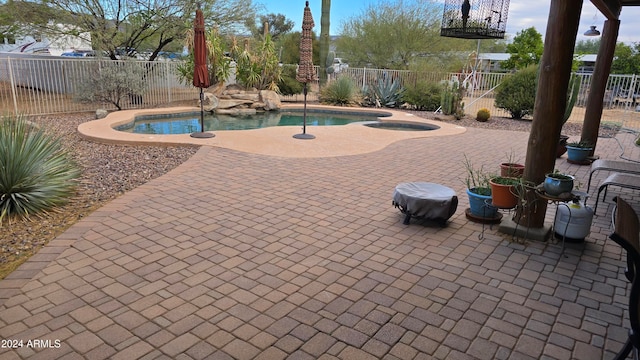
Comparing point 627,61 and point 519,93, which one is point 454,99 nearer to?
point 519,93

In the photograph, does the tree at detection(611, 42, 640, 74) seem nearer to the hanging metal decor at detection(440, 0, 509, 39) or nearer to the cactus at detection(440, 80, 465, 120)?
the cactus at detection(440, 80, 465, 120)

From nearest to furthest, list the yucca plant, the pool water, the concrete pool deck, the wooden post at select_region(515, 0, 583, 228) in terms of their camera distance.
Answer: the wooden post at select_region(515, 0, 583, 228), the yucca plant, the concrete pool deck, the pool water

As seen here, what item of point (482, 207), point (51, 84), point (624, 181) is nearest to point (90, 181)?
point (482, 207)

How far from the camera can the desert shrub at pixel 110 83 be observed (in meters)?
12.2

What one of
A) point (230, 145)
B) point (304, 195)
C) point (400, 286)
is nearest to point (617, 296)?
point (400, 286)

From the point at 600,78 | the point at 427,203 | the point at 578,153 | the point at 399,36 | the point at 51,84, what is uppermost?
the point at 399,36

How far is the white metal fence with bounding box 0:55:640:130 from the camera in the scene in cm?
1176

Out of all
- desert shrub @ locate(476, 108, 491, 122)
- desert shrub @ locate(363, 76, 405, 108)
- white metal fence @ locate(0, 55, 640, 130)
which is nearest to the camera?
white metal fence @ locate(0, 55, 640, 130)

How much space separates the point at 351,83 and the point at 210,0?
6.15 meters

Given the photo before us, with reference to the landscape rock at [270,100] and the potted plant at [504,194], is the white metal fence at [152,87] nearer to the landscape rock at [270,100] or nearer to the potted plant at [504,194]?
the landscape rock at [270,100]

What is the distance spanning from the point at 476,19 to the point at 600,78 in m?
2.74

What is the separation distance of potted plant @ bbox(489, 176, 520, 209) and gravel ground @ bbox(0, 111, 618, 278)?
14.2 feet

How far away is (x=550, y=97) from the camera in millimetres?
3896

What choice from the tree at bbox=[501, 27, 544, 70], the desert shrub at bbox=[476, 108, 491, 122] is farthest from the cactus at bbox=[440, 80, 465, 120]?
the tree at bbox=[501, 27, 544, 70]
